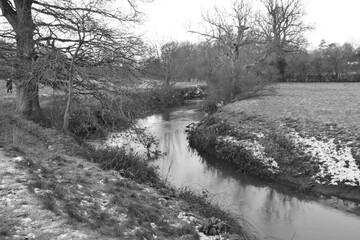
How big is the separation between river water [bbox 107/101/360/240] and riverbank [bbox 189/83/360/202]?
24.7 inches

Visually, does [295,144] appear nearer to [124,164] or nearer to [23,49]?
[124,164]

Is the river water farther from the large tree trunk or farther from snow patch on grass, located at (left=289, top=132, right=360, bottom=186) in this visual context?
the large tree trunk

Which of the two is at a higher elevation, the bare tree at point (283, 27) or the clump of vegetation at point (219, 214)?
the bare tree at point (283, 27)

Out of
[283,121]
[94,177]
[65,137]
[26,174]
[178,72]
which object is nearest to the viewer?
[26,174]

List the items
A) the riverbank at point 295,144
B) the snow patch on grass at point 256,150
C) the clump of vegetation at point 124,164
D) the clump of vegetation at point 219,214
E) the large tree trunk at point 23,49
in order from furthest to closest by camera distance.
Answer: the snow patch on grass at point 256,150, the large tree trunk at point 23,49, the riverbank at point 295,144, the clump of vegetation at point 124,164, the clump of vegetation at point 219,214

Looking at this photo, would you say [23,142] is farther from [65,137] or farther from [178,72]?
[178,72]

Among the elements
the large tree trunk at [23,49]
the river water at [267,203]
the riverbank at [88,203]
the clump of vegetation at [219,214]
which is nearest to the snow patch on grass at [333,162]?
the river water at [267,203]

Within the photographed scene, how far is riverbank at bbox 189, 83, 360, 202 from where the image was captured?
429 inches

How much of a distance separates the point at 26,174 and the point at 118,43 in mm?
6468

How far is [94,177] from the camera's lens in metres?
7.29

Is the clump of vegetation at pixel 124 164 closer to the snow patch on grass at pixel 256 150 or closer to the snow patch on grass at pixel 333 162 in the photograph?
the snow patch on grass at pixel 256 150

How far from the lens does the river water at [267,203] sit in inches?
316

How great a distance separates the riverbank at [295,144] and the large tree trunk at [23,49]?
809 cm

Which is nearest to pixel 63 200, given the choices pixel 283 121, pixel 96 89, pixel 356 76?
pixel 96 89
